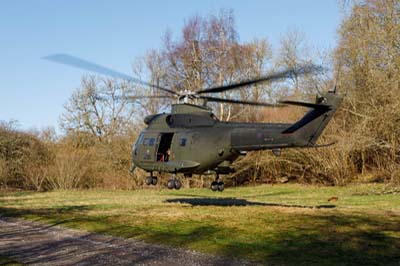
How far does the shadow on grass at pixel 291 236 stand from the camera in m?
9.84

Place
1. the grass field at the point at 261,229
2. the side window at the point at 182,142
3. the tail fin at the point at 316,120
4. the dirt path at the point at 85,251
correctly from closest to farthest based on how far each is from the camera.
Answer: the dirt path at the point at 85,251, the grass field at the point at 261,229, the tail fin at the point at 316,120, the side window at the point at 182,142

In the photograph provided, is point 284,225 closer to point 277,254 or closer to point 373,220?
point 373,220

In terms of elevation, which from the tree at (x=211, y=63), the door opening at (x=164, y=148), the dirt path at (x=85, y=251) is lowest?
the dirt path at (x=85, y=251)

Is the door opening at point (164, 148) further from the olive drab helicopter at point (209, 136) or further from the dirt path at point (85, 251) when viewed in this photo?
the dirt path at point (85, 251)

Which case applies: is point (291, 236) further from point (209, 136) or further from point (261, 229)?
point (209, 136)

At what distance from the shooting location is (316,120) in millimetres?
14570

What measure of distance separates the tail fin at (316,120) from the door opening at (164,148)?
460cm

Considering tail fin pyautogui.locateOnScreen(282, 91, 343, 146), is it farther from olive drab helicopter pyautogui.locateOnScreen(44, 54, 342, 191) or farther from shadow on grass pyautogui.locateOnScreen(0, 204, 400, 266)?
shadow on grass pyautogui.locateOnScreen(0, 204, 400, 266)

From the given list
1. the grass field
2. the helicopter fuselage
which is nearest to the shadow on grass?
the grass field

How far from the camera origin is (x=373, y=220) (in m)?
14.9

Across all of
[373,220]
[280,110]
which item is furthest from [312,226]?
[280,110]

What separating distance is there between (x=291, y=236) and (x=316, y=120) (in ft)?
12.7

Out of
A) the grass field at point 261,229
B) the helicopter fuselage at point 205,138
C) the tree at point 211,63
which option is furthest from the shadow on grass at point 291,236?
the tree at point 211,63

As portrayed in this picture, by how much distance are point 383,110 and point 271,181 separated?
15031 mm
